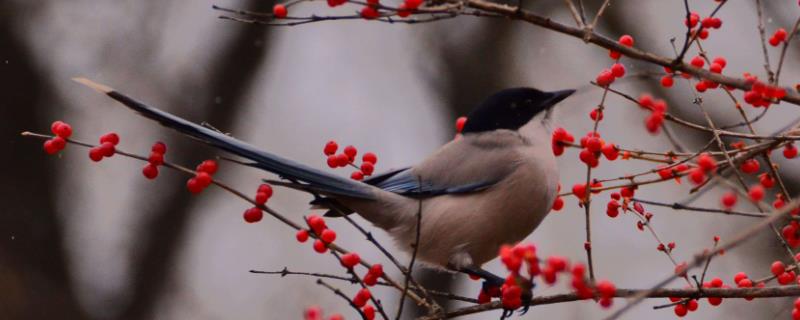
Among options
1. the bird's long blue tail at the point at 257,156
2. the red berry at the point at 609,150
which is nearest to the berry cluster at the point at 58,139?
the bird's long blue tail at the point at 257,156

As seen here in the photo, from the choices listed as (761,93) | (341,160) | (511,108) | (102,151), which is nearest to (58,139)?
(102,151)

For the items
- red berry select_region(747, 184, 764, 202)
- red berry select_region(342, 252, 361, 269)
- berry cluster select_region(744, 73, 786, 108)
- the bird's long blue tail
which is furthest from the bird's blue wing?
red berry select_region(747, 184, 764, 202)

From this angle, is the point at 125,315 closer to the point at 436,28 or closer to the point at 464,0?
the point at 436,28

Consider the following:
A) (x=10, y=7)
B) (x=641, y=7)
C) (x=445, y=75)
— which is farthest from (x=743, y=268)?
(x=10, y=7)

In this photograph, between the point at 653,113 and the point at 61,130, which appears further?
the point at 61,130

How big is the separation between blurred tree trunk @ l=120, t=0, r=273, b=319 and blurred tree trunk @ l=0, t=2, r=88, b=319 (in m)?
0.46

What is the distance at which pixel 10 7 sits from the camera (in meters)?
7.21

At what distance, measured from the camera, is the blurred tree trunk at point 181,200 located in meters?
6.92

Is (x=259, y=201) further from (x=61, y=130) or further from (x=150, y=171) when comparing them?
(x=61, y=130)

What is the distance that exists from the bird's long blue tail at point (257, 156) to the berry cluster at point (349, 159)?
0.15 feet

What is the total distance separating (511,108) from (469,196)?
0.38 metres

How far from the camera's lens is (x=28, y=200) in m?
6.78

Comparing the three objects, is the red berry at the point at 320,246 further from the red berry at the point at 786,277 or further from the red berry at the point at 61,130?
the red berry at the point at 786,277

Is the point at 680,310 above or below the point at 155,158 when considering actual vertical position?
above
